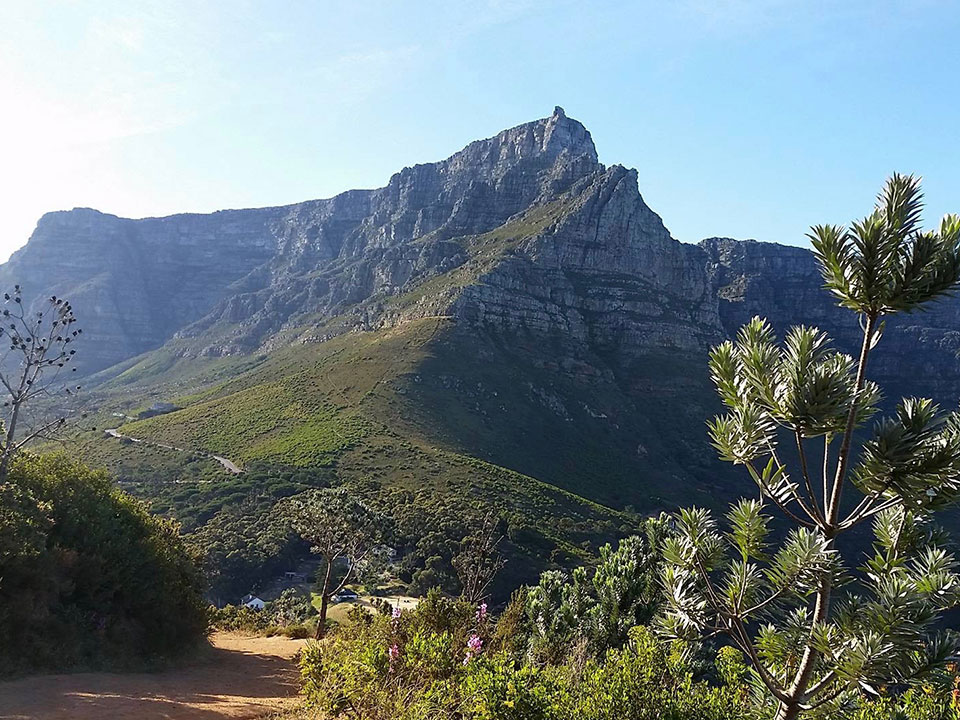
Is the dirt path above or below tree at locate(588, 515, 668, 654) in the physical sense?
below

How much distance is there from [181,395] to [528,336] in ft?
191

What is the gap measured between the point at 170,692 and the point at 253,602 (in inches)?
910

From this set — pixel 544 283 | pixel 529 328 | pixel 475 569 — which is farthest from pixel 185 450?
pixel 544 283

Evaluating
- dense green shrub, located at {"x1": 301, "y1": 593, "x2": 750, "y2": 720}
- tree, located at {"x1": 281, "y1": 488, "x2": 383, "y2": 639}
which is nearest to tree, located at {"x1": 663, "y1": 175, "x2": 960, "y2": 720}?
dense green shrub, located at {"x1": 301, "y1": 593, "x2": 750, "y2": 720}

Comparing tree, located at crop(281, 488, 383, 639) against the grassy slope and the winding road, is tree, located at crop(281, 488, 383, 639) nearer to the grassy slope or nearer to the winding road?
the grassy slope

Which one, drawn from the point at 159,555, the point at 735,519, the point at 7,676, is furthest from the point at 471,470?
the point at 735,519

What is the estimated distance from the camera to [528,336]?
3430 inches

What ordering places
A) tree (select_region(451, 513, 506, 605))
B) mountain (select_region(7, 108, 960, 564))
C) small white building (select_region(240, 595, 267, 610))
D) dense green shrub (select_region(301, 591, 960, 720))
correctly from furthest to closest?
mountain (select_region(7, 108, 960, 564)), small white building (select_region(240, 595, 267, 610)), tree (select_region(451, 513, 506, 605)), dense green shrub (select_region(301, 591, 960, 720))

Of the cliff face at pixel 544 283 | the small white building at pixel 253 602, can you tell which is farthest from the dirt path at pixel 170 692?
the cliff face at pixel 544 283

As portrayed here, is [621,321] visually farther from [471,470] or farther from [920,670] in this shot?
[920,670]

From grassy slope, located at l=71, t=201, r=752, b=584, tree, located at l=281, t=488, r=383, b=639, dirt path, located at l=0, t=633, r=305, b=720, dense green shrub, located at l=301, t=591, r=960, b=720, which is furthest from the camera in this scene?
grassy slope, located at l=71, t=201, r=752, b=584

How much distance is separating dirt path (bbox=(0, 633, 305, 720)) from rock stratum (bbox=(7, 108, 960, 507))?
37.5 metres

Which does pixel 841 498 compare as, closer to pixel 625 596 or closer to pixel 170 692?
pixel 625 596

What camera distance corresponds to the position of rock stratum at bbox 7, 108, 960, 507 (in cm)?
6406
